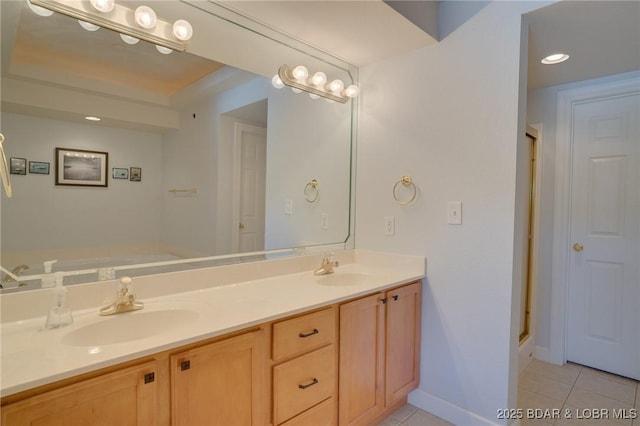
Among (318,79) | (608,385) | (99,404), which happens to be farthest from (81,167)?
(608,385)

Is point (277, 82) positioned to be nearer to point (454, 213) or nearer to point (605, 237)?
point (454, 213)

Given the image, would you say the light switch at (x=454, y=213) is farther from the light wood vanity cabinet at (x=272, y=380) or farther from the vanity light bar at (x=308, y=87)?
the vanity light bar at (x=308, y=87)

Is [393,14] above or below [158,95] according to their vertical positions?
above

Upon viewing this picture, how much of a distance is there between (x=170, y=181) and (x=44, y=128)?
1.66ft

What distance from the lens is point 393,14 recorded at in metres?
1.64

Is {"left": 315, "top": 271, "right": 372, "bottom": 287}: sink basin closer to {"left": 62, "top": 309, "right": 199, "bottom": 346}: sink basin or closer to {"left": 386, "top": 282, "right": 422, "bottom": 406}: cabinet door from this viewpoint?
{"left": 386, "top": 282, "right": 422, "bottom": 406}: cabinet door

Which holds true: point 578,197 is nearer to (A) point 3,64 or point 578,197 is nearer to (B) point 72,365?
(B) point 72,365

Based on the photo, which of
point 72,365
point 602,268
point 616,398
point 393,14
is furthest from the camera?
point 602,268

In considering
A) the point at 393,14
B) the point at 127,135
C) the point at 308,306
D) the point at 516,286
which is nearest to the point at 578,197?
the point at 516,286

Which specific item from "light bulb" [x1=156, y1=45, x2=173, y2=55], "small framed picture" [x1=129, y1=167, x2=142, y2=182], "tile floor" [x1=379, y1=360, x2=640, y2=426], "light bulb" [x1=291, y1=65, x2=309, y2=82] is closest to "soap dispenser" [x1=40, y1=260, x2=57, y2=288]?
"small framed picture" [x1=129, y1=167, x2=142, y2=182]

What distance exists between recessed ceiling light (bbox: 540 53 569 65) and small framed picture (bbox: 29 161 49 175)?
276 cm

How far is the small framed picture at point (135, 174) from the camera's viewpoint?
1.48 meters

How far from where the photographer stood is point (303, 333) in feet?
4.59

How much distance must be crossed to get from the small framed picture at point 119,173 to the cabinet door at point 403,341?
56.1 inches
